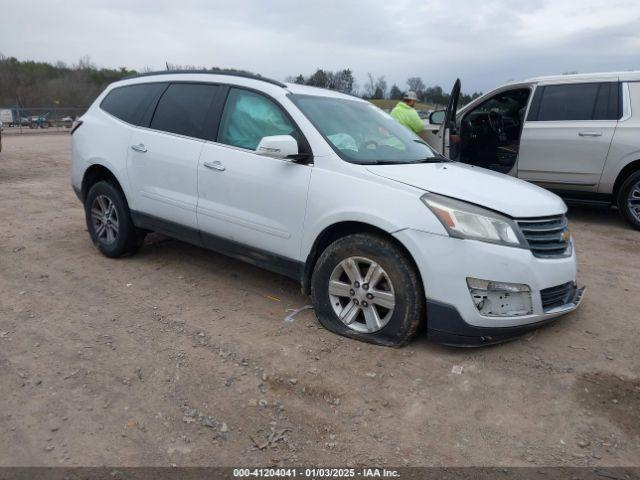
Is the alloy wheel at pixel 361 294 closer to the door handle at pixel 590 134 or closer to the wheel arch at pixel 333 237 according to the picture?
the wheel arch at pixel 333 237

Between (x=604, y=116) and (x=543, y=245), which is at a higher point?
(x=604, y=116)

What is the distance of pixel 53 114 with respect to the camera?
3666cm

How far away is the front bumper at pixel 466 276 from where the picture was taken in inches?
123

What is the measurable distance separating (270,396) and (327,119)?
2109 mm

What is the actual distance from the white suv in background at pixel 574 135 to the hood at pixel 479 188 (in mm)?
3260

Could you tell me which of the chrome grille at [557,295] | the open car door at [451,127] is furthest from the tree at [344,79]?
the chrome grille at [557,295]

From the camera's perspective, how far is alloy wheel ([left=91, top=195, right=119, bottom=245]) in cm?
516

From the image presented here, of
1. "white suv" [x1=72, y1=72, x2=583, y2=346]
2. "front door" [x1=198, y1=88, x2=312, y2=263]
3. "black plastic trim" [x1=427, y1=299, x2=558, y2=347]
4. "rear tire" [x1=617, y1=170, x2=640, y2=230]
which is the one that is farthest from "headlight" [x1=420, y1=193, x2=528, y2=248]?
→ "rear tire" [x1=617, y1=170, x2=640, y2=230]

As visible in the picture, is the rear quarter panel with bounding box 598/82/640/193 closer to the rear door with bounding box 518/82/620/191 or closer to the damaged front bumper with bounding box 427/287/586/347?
the rear door with bounding box 518/82/620/191

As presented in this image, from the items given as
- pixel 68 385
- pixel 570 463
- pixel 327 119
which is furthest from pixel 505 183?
pixel 68 385

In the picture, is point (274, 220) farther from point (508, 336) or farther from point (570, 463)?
point (570, 463)

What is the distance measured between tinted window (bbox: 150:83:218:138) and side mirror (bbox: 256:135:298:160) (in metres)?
0.95

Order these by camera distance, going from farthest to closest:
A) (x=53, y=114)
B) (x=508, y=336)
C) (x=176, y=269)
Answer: (x=53, y=114) < (x=176, y=269) < (x=508, y=336)

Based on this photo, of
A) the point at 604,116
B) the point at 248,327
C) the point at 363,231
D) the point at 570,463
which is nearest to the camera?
the point at 570,463
